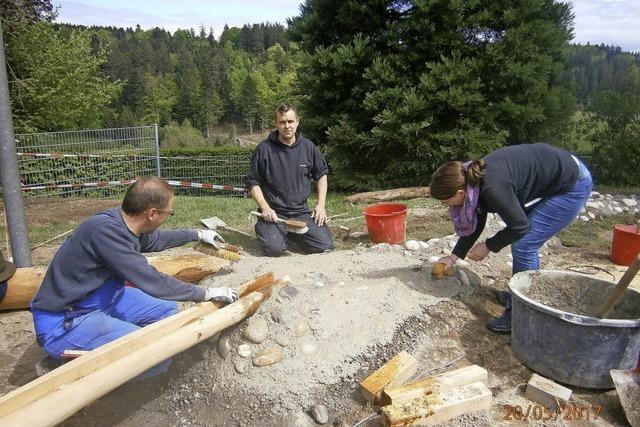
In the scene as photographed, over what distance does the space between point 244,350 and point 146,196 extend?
107 centimetres

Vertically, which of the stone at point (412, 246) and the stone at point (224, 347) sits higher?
the stone at point (412, 246)

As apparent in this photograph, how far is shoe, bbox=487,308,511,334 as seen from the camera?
10.8 ft

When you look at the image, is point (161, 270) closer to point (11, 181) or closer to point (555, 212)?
point (11, 181)

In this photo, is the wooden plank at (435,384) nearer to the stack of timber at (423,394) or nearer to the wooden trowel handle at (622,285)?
the stack of timber at (423,394)

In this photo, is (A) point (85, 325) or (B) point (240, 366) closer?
(A) point (85, 325)

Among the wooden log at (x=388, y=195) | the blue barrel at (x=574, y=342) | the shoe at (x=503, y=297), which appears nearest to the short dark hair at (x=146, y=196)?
the blue barrel at (x=574, y=342)

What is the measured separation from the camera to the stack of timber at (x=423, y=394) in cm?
234

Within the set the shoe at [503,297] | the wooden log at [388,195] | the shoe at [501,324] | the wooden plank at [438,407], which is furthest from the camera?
the wooden log at [388,195]

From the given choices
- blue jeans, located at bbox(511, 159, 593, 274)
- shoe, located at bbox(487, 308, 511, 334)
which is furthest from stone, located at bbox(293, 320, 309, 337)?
blue jeans, located at bbox(511, 159, 593, 274)

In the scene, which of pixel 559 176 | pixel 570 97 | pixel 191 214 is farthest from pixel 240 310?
pixel 570 97

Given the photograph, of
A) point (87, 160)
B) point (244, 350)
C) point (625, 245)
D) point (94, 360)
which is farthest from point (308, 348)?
point (87, 160)

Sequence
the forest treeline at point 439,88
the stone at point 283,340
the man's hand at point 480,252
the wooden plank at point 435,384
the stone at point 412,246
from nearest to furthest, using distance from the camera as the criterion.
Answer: the wooden plank at point 435,384 < the stone at point 283,340 < the man's hand at point 480,252 < the stone at point 412,246 < the forest treeline at point 439,88

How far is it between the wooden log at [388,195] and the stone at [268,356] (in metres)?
5.34

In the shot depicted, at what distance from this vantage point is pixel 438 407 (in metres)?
2.39
